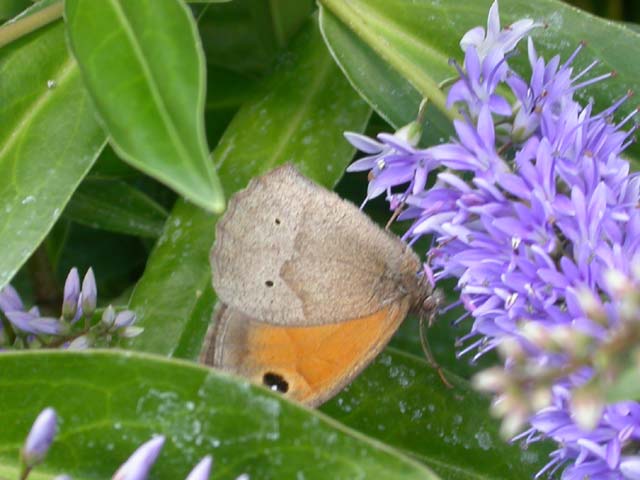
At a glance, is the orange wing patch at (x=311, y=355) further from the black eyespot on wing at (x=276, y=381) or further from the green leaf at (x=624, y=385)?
the green leaf at (x=624, y=385)

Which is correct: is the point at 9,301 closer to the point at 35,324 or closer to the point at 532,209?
the point at 35,324

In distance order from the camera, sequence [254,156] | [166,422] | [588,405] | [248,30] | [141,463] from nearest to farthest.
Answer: [588,405] < [141,463] < [166,422] < [254,156] < [248,30]

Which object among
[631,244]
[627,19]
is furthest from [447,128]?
[627,19]

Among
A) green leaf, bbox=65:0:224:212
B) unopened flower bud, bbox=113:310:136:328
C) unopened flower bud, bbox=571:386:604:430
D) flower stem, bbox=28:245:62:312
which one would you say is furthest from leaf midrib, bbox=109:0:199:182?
flower stem, bbox=28:245:62:312

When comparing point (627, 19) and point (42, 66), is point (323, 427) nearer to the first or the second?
point (42, 66)

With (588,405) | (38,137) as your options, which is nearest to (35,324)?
(38,137)


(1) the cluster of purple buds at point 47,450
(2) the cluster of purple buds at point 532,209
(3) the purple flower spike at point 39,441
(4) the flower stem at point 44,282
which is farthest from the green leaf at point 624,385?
(4) the flower stem at point 44,282
